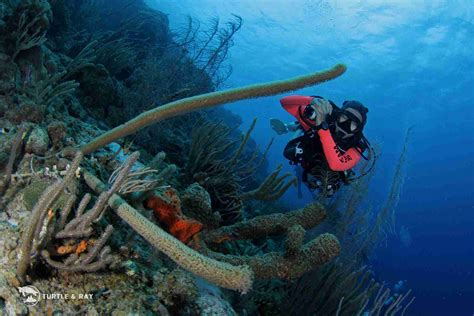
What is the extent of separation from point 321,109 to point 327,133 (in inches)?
12.6

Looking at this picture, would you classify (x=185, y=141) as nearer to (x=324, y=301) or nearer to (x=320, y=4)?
(x=324, y=301)

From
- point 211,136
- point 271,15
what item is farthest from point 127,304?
point 271,15

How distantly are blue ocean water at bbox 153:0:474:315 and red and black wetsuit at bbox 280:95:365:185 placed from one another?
39.8 feet

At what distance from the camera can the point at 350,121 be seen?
397cm

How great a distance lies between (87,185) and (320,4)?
25.5 meters

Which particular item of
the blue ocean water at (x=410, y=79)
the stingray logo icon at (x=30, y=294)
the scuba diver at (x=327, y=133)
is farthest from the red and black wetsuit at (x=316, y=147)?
the blue ocean water at (x=410, y=79)

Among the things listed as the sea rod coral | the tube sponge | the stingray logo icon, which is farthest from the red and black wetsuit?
the stingray logo icon

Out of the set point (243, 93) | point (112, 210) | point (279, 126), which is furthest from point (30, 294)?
point (279, 126)

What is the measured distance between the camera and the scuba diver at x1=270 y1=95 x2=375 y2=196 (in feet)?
12.8

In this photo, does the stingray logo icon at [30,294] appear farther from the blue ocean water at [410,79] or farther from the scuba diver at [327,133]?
the blue ocean water at [410,79]

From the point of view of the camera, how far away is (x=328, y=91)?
3969 cm

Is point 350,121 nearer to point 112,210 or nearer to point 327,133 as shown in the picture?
point 327,133

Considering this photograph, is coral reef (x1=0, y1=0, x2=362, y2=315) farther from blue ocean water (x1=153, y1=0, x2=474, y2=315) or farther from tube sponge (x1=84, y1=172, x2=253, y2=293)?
blue ocean water (x1=153, y1=0, x2=474, y2=315)

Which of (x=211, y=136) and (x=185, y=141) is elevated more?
(x=211, y=136)
